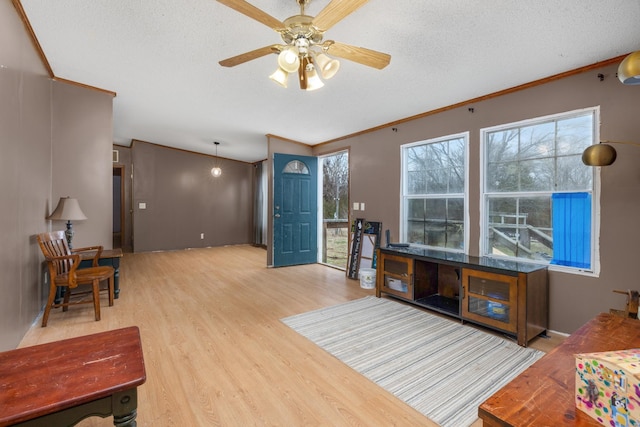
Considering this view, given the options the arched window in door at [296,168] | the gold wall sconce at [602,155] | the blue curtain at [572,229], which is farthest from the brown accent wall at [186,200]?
the gold wall sconce at [602,155]

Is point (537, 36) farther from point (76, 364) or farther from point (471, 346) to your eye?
point (76, 364)

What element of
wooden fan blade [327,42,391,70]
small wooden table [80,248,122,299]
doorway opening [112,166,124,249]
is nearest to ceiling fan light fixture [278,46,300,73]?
wooden fan blade [327,42,391,70]

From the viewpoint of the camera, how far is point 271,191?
548cm

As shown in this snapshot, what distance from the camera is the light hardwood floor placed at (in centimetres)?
171

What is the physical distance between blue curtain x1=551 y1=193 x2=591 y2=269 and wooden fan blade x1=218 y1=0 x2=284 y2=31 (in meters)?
2.91

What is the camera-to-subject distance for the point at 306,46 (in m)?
1.92

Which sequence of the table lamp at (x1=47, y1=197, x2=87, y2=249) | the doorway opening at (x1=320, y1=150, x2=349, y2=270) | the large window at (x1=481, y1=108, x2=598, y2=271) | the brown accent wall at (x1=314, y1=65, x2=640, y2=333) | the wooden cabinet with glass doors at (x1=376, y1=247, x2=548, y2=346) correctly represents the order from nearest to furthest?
the brown accent wall at (x1=314, y1=65, x2=640, y2=333)
the wooden cabinet with glass doors at (x1=376, y1=247, x2=548, y2=346)
the large window at (x1=481, y1=108, x2=598, y2=271)
the table lamp at (x1=47, y1=197, x2=87, y2=249)
the doorway opening at (x1=320, y1=150, x2=349, y2=270)

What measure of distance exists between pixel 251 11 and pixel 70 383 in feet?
6.31

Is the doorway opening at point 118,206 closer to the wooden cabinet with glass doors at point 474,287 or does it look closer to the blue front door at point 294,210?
the blue front door at point 294,210

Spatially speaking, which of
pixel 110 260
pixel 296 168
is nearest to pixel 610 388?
pixel 110 260

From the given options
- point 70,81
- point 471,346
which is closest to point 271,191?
point 70,81

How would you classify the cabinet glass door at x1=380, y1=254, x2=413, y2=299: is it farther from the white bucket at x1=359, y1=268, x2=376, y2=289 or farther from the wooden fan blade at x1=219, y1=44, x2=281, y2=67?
the wooden fan blade at x1=219, y1=44, x2=281, y2=67

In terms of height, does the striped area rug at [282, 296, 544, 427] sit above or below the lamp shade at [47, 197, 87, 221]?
below

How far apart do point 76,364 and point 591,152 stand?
3508 mm
